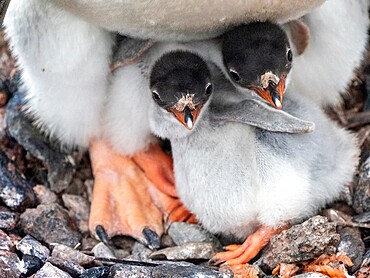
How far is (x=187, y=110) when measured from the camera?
119 inches

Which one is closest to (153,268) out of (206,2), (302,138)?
(302,138)

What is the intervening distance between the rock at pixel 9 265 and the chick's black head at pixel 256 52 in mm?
961

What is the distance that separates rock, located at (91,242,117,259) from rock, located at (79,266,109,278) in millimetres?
206

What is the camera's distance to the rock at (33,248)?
3.08 meters

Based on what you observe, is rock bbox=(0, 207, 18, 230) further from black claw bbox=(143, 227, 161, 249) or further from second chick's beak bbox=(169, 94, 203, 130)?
second chick's beak bbox=(169, 94, 203, 130)

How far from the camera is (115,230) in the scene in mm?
3475

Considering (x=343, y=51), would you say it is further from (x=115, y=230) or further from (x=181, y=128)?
(x=115, y=230)

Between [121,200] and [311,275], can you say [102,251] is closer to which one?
[121,200]

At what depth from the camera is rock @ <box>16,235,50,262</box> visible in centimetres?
308

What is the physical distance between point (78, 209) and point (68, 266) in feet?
1.92

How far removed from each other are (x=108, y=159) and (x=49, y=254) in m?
0.66

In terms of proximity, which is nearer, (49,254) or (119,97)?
(49,254)

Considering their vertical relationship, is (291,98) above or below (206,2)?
below

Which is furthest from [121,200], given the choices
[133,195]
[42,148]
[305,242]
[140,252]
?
[305,242]
